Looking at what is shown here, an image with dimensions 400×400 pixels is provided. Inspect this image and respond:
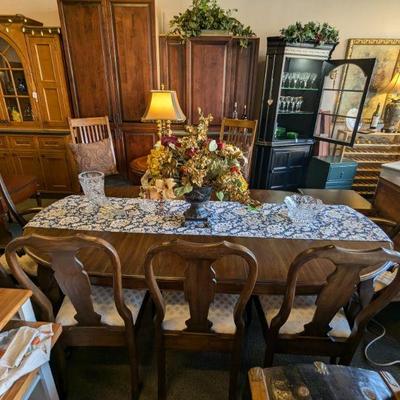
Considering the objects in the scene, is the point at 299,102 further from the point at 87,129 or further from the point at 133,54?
the point at 87,129

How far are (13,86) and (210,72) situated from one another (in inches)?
92.7

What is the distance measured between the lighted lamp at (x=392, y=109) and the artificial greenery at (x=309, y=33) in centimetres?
99

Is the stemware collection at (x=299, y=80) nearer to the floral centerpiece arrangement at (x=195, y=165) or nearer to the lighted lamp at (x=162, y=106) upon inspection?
the lighted lamp at (x=162, y=106)

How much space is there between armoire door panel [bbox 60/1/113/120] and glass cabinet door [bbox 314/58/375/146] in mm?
2588

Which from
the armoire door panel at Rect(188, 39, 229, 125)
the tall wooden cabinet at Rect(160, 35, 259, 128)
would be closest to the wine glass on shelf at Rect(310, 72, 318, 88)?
the tall wooden cabinet at Rect(160, 35, 259, 128)

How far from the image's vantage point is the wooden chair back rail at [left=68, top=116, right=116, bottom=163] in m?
2.62

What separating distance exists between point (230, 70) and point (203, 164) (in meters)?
2.28

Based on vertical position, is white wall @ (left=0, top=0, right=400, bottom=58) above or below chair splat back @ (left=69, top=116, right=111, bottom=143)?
above

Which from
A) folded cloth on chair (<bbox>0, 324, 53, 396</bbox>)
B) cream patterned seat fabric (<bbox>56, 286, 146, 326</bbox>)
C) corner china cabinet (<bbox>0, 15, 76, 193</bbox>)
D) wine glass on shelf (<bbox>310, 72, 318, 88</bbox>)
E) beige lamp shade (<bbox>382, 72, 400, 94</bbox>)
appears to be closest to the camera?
folded cloth on chair (<bbox>0, 324, 53, 396</bbox>)

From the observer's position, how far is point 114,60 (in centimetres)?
293

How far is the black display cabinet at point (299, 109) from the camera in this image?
3.01 metres

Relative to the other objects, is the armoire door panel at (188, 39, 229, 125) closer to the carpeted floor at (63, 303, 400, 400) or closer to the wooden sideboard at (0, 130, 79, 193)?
the wooden sideboard at (0, 130, 79, 193)

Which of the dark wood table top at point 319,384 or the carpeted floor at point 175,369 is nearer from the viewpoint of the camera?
the dark wood table top at point 319,384

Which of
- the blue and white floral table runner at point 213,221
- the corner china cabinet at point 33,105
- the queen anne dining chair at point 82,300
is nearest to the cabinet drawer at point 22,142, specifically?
the corner china cabinet at point 33,105
